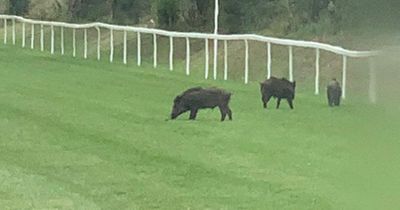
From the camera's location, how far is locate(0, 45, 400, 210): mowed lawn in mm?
1620

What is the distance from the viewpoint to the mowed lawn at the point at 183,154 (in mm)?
1620

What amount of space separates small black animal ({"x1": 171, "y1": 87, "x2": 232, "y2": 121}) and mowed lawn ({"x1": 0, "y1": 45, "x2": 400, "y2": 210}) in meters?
0.21

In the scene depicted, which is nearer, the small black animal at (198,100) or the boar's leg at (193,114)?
the small black animal at (198,100)

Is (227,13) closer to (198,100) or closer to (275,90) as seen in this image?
(275,90)

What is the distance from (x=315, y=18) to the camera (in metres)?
2.21

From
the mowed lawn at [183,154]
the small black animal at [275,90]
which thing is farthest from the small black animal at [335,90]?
the small black animal at [275,90]

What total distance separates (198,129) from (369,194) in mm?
12593

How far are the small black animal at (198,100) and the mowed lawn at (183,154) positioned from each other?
21cm

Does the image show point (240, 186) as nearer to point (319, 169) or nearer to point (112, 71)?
point (319, 169)

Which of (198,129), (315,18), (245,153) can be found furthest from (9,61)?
(315,18)

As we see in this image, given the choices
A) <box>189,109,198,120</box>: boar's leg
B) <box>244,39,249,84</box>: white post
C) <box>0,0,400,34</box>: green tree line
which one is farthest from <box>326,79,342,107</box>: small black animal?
<box>244,39,249,84</box>: white post

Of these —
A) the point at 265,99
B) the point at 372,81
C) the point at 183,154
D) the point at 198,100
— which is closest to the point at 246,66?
the point at 265,99

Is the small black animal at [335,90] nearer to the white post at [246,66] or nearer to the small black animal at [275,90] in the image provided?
the small black animal at [275,90]

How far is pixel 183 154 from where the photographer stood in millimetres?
11727
